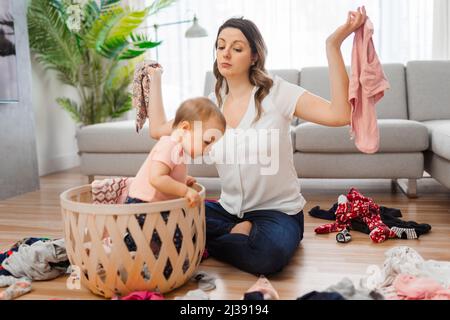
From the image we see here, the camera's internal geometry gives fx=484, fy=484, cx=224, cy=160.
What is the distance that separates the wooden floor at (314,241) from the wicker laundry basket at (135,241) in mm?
93

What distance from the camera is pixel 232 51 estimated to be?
62.7 inches

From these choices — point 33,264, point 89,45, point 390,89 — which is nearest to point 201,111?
point 33,264

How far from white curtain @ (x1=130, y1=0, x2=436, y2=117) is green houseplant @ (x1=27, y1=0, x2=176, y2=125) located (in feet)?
1.47

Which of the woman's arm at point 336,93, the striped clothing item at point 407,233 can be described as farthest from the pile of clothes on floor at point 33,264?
the striped clothing item at point 407,233

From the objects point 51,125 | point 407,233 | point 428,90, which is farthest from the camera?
point 51,125

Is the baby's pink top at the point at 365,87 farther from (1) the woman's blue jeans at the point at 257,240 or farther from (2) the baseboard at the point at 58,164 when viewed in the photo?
(2) the baseboard at the point at 58,164

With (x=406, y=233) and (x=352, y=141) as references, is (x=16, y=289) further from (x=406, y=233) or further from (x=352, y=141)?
(x=352, y=141)

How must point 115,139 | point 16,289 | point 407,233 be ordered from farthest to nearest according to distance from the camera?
point 115,139 → point 407,233 → point 16,289

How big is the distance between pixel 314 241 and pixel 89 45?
102 inches

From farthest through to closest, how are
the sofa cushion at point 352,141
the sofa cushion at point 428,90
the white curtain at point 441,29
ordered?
the white curtain at point 441,29, the sofa cushion at point 428,90, the sofa cushion at point 352,141

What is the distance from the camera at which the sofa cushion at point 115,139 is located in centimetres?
294

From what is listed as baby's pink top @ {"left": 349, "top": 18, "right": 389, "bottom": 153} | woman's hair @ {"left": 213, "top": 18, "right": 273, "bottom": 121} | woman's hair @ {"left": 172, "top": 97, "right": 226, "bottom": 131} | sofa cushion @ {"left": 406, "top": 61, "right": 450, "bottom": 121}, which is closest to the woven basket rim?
woman's hair @ {"left": 172, "top": 97, "right": 226, "bottom": 131}

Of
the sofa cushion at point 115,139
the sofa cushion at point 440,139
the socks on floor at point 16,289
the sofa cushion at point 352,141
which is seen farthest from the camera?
the sofa cushion at point 115,139

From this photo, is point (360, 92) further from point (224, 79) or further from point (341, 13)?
point (341, 13)
